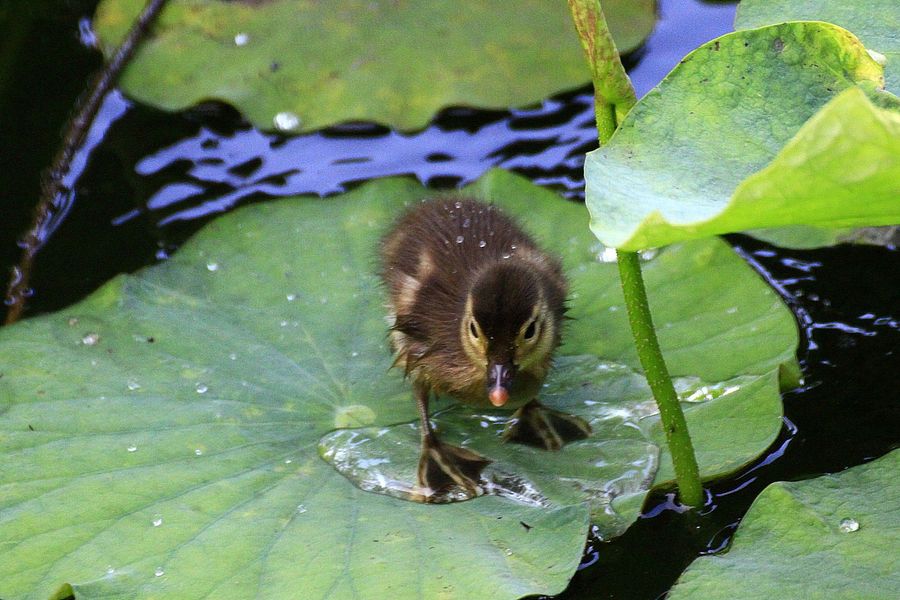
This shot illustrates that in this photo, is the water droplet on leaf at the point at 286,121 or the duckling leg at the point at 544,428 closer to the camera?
the duckling leg at the point at 544,428

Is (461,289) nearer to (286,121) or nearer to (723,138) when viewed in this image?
(723,138)

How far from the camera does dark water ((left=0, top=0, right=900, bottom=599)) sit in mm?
2910

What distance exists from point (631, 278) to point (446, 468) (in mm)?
647

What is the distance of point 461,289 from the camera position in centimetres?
285

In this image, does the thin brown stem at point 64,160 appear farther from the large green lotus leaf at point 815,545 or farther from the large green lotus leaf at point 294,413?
the large green lotus leaf at point 815,545

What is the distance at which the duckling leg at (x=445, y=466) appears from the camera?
249cm

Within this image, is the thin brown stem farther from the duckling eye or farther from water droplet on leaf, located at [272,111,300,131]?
the duckling eye

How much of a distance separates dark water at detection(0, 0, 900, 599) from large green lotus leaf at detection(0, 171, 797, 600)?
1.00 ft

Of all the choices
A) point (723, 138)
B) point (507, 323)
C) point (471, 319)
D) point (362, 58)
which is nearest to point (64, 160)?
point (362, 58)

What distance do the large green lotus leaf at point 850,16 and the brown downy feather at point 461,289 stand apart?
2.56ft

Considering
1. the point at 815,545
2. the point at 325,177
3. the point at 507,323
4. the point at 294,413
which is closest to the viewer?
the point at 815,545

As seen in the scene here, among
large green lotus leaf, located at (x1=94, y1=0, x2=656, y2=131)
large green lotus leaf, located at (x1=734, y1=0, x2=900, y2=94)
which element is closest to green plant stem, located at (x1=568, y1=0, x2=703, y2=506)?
large green lotus leaf, located at (x1=734, y1=0, x2=900, y2=94)

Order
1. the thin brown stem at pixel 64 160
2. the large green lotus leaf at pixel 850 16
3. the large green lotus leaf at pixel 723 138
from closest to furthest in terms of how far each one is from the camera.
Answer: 1. the large green lotus leaf at pixel 723 138
2. the large green lotus leaf at pixel 850 16
3. the thin brown stem at pixel 64 160

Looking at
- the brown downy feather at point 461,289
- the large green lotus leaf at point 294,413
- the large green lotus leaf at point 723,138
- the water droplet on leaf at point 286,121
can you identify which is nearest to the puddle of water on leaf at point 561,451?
the large green lotus leaf at point 294,413
